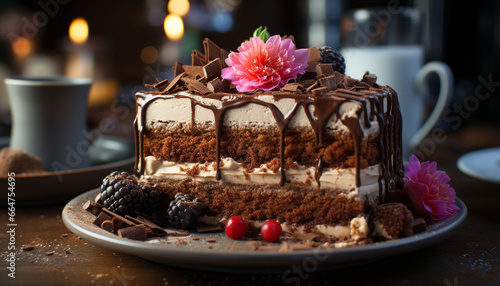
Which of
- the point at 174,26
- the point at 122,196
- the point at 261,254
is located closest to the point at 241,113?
the point at 122,196

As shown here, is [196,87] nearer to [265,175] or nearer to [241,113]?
[241,113]

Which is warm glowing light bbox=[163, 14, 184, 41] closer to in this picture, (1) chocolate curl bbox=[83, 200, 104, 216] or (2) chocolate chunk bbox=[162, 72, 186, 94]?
(2) chocolate chunk bbox=[162, 72, 186, 94]

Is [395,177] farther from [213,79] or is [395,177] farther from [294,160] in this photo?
[213,79]

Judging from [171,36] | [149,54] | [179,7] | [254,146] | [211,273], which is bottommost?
[211,273]

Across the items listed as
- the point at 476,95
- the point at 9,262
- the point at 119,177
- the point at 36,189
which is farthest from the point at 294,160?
the point at 476,95

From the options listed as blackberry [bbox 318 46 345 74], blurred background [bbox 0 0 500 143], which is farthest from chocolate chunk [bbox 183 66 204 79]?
blurred background [bbox 0 0 500 143]

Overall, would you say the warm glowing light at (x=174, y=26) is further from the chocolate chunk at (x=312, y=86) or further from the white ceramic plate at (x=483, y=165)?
the chocolate chunk at (x=312, y=86)

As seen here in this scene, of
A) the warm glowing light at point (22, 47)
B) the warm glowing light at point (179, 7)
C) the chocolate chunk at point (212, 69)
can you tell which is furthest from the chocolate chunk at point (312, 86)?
the warm glowing light at point (22, 47)
